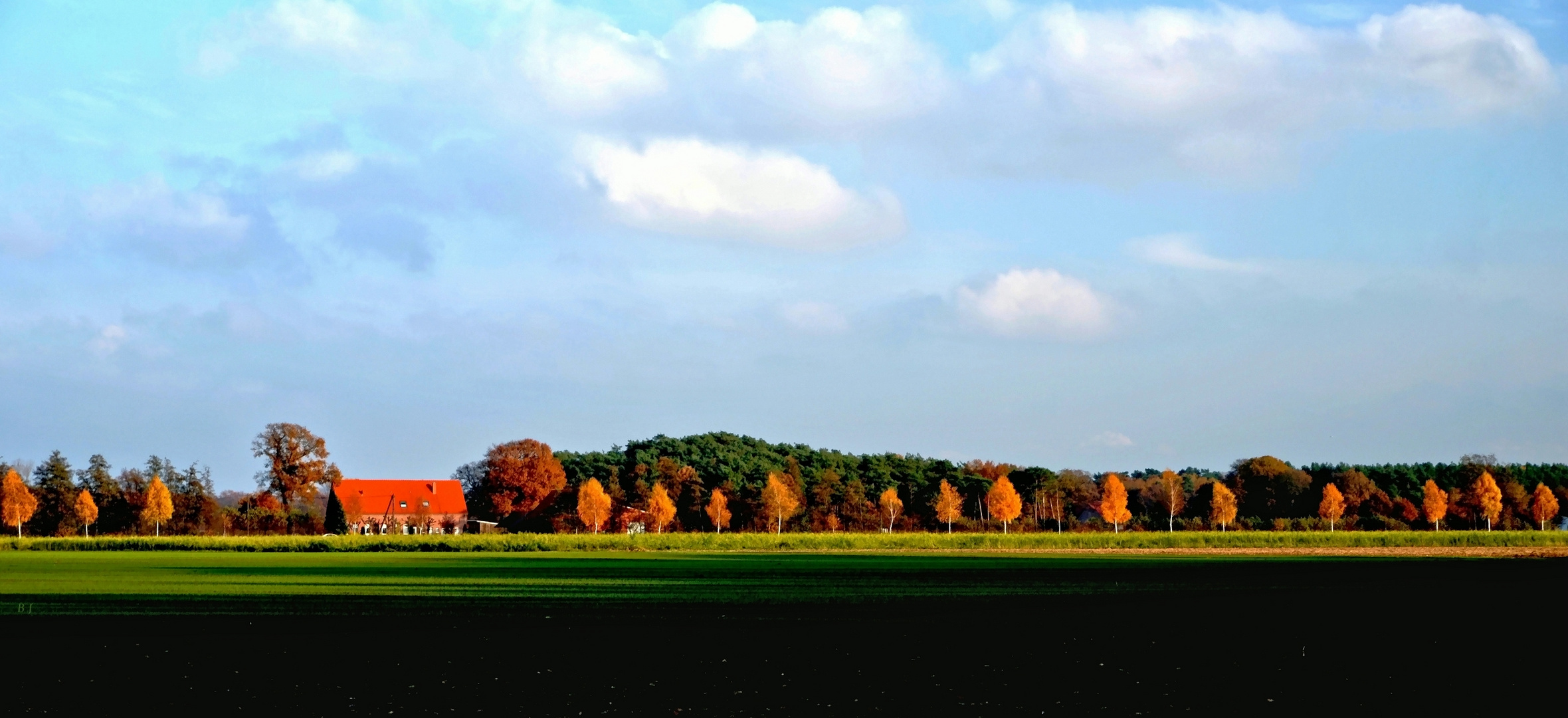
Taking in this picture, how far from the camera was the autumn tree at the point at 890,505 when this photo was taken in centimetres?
11062

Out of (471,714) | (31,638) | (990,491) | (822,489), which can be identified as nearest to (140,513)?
(822,489)

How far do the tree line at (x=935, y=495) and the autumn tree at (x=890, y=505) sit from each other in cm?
14

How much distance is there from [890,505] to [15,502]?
71.0 metres

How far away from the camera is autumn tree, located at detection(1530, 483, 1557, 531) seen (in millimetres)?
112500

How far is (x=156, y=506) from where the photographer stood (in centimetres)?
10044

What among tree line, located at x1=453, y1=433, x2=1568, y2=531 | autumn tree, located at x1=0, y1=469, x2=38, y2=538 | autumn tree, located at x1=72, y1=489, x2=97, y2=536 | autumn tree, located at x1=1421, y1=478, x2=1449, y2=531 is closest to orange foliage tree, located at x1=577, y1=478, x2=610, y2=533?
tree line, located at x1=453, y1=433, x2=1568, y2=531

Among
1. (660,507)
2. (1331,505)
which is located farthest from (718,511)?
(1331,505)

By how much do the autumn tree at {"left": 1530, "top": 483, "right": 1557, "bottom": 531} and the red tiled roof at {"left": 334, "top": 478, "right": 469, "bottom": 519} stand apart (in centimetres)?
9882

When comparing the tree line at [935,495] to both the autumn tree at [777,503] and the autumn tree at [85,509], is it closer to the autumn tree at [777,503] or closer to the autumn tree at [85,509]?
the autumn tree at [777,503]

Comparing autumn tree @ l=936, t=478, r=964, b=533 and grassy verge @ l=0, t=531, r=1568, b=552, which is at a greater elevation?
autumn tree @ l=936, t=478, r=964, b=533

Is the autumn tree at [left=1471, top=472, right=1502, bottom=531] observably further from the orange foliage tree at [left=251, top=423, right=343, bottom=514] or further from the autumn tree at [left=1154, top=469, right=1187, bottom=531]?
the orange foliage tree at [left=251, top=423, right=343, bottom=514]

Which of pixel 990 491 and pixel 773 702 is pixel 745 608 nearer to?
pixel 773 702

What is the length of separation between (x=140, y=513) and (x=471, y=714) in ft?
331

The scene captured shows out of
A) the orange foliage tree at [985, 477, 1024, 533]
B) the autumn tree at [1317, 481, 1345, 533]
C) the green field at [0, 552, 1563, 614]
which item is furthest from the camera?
the autumn tree at [1317, 481, 1345, 533]
